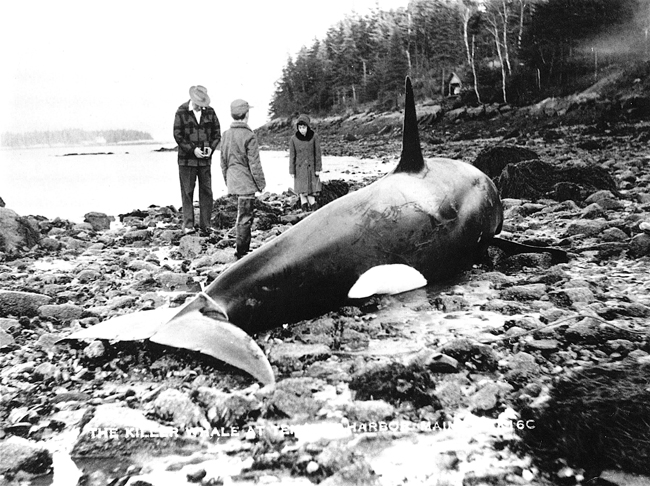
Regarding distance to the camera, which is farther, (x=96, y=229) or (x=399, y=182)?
(x=96, y=229)

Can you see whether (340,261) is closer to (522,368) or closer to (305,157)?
(522,368)

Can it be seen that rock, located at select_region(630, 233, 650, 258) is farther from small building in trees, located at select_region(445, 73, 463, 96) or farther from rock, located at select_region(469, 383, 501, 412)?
small building in trees, located at select_region(445, 73, 463, 96)

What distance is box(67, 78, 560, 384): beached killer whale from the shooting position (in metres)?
3.61

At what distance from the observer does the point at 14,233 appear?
8523mm

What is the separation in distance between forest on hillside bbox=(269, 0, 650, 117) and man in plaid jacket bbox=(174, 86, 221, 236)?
32442 mm

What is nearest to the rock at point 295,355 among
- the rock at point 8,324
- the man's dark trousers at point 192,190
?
the rock at point 8,324

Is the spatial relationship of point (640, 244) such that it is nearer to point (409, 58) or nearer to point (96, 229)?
point (96, 229)

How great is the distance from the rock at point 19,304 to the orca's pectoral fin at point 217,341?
1.91 m

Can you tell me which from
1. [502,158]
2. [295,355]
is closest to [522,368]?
[295,355]

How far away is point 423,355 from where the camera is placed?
3506mm

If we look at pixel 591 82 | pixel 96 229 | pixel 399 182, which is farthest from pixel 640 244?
pixel 591 82

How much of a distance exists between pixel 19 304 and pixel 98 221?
23.9 ft

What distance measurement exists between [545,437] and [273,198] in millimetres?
13364

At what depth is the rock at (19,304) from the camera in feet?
15.4
